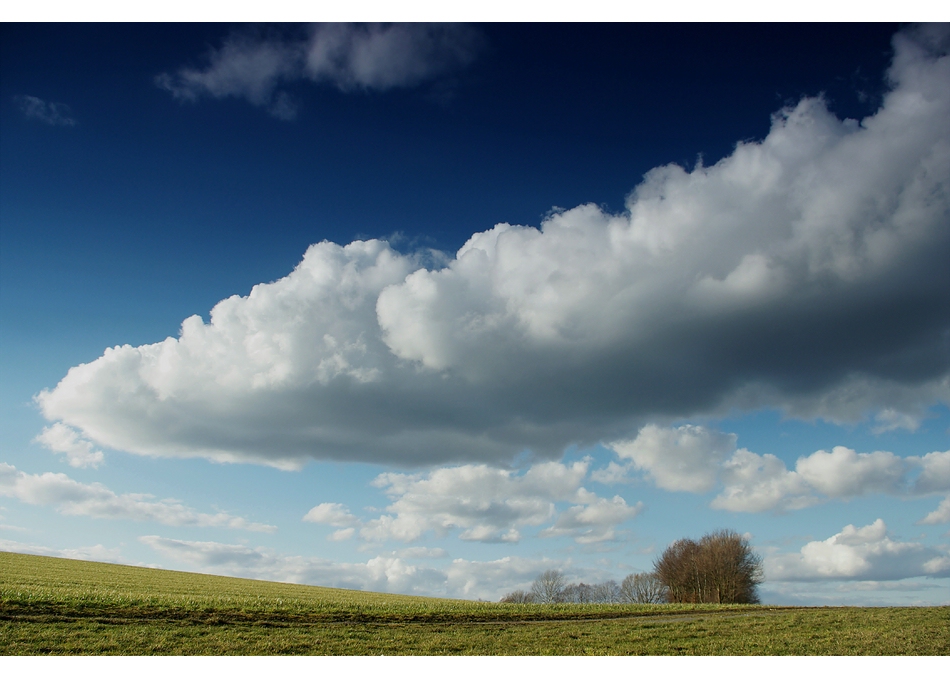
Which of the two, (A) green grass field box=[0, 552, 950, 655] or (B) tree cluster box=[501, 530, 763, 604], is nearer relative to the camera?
(A) green grass field box=[0, 552, 950, 655]

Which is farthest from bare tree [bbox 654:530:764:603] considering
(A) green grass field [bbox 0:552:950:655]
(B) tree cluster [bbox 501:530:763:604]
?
(A) green grass field [bbox 0:552:950:655]

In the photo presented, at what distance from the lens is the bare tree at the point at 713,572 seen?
318ft

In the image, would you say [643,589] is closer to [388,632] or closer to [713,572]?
[713,572]

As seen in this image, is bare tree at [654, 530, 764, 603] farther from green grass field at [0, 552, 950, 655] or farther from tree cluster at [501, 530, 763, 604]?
green grass field at [0, 552, 950, 655]

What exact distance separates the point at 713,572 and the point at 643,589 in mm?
17571

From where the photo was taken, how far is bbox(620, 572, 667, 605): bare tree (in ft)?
361

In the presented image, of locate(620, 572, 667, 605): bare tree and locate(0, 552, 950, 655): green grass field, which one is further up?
locate(0, 552, 950, 655): green grass field

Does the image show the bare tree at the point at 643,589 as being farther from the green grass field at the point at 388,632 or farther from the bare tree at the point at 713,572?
the green grass field at the point at 388,632

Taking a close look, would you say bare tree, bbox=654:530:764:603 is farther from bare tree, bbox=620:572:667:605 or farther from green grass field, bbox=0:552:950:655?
green grass field, bbox=0:552:950:655

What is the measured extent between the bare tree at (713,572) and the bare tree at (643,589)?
9.40 feet

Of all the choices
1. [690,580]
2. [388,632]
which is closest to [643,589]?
[690,580]

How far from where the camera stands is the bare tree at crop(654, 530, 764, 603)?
97.1 meters

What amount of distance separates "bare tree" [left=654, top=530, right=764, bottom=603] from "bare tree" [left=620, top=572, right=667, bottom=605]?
9.40ft

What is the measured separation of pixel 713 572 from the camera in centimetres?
9931
